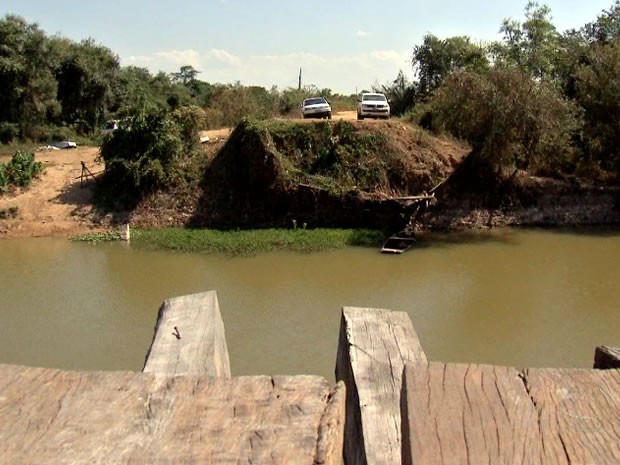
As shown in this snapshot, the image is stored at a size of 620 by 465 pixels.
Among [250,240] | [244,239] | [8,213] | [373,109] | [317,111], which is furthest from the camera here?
[373,109]

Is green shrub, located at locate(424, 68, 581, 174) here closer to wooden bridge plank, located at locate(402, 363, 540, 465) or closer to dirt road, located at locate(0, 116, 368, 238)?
dirt road, located at locate(0, 116, 368, 238)

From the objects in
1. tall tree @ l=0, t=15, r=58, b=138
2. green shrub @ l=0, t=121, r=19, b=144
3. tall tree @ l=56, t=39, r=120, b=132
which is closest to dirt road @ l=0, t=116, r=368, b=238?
green shrub @ l=0, t=121, r=19, b=144

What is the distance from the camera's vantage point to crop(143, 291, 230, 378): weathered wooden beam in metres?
1.92

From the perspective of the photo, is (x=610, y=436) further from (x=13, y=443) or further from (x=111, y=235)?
(x=111, y=235)

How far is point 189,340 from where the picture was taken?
6.73 feet

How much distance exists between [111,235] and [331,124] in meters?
7.50

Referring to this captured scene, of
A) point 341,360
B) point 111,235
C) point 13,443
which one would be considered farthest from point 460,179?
point 13,443

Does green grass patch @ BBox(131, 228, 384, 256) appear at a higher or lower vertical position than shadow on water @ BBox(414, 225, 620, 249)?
lower

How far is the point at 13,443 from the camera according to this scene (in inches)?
45.9

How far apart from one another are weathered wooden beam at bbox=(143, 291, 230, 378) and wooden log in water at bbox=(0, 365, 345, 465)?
0.49m

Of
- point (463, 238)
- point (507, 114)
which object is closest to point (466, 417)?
point (463, 238)

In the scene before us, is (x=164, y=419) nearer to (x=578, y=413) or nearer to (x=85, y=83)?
(x=578, y=413)

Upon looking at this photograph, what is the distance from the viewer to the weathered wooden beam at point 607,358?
1.69m

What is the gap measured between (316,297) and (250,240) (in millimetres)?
4811
